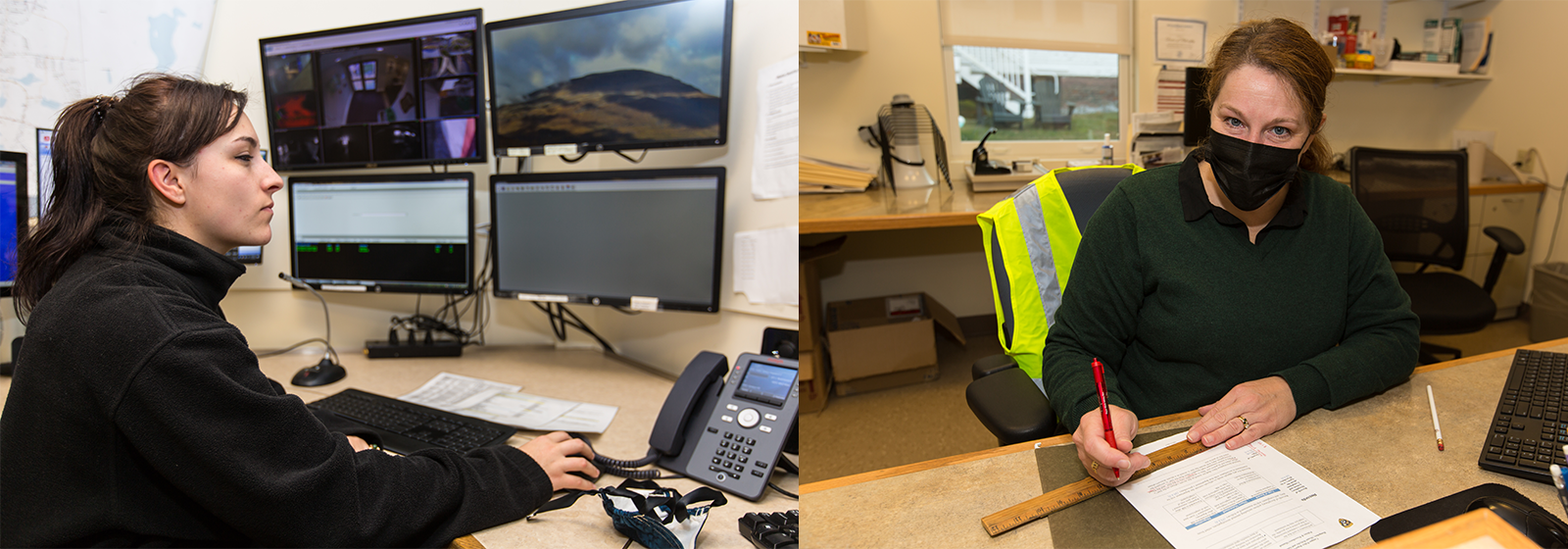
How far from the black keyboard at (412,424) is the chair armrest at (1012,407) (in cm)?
74

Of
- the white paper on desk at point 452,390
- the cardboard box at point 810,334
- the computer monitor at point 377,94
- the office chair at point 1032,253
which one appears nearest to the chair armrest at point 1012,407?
the office chair at point 1032,253

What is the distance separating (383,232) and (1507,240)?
3.57m

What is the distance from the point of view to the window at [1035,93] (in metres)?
3.07

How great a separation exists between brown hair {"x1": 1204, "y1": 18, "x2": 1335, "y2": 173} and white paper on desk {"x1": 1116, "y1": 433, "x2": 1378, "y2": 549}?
529mm

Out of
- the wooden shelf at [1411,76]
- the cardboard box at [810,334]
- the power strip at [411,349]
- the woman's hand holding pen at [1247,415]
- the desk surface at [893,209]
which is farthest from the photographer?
the wooden shelf at [1411,76]

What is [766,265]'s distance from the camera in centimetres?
137

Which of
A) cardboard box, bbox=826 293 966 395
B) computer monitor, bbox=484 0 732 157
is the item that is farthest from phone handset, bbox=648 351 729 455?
cardboard box, bbox=826 293 966 395

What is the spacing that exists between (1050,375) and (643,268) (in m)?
0.78

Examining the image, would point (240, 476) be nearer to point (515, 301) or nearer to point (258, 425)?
point (258, 425)

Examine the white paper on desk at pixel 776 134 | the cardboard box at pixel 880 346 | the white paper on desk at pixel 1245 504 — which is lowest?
the cardboard box at pixel 880 346

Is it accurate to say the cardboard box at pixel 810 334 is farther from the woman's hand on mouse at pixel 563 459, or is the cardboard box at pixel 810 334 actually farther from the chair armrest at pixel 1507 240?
the chair armrest at pixel 1507 240

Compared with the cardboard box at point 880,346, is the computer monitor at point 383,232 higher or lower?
higher

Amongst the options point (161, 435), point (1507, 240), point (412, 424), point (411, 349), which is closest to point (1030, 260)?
point (412, 424)

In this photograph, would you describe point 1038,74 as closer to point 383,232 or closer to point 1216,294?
point 1216,294
